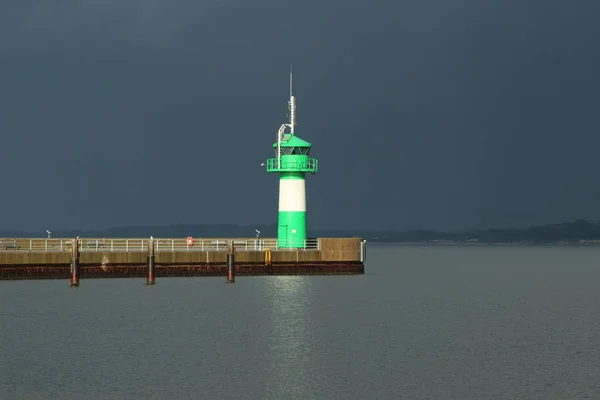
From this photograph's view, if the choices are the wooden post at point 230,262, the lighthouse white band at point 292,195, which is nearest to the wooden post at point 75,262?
the wooden post at point 230,262

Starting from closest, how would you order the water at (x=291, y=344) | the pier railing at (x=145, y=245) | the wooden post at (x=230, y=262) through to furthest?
the water at (x=291, y=344) < the wooden post at (x=230, y=262) < the pier railing at (x=145, y=245)

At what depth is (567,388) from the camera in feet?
106

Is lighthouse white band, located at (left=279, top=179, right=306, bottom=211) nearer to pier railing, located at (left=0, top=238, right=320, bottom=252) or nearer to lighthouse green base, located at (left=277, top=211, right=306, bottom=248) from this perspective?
lighthouse green base, located at (left=277, top=211, right=306, bottom=248)

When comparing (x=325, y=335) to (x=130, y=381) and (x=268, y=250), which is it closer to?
(x=130, y=381)

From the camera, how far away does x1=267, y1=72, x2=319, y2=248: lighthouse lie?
230 ft

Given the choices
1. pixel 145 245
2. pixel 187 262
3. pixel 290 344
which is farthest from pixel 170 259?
pixel 290 344

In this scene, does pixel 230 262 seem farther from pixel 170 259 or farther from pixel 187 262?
pixel 170 259

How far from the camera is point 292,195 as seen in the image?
7006cm

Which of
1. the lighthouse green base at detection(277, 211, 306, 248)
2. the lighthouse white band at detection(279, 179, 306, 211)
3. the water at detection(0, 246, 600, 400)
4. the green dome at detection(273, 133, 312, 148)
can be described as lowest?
the water at detection(0, 246, 600, 400)

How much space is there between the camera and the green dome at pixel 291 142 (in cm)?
7084

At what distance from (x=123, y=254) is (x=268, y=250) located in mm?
10466

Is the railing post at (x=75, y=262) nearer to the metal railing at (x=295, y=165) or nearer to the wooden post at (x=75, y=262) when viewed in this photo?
the wooden post at (x=75, y=262)

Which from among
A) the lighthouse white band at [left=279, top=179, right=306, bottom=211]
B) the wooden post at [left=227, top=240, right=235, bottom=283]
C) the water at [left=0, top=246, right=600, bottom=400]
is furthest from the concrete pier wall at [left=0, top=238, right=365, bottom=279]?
the lighthouse white band at [left=279, top=179, right=306, bottom=211]

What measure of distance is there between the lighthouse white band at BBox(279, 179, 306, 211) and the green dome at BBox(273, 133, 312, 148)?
2.77 metres
